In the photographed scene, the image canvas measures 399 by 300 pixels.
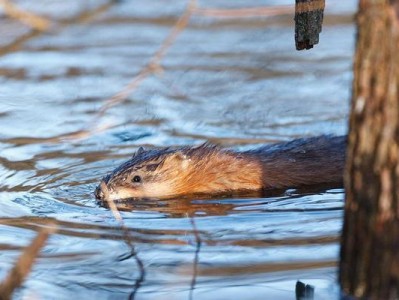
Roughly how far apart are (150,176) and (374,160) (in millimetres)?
3178

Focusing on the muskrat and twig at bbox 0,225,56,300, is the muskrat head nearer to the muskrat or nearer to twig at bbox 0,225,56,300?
the muskrat

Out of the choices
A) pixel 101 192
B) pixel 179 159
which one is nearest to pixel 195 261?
pixel 101 192

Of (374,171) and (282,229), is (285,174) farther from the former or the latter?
(374,171)

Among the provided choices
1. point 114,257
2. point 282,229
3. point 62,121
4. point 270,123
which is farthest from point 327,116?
point 114,257

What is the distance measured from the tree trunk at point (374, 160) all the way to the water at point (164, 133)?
18.6 inches

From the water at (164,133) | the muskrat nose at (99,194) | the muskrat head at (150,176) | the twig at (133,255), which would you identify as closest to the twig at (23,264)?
the water at (164,133)

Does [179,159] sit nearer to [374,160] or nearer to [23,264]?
[374,160]

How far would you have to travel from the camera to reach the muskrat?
7195 mm

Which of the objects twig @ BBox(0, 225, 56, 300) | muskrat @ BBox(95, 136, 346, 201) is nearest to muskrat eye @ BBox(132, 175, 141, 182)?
muskrat @ BBox(95, 136, 346, 201)

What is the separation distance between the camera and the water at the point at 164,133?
531 cm

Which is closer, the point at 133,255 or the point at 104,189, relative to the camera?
the point at 133,255

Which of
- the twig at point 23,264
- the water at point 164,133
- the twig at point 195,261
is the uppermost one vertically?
the twig at point 23,264

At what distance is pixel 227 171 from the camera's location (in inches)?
284

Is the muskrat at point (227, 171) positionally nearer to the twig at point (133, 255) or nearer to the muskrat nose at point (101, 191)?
the muskrat nose at point (101, 191)
